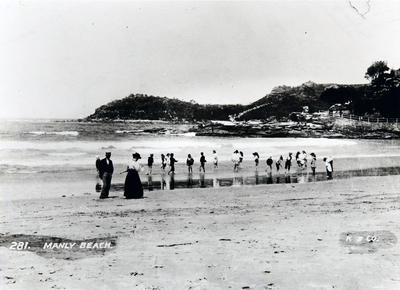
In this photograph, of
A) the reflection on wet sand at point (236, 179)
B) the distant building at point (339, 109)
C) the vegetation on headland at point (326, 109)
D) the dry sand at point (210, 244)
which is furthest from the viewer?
the distant building at point (339, 109)

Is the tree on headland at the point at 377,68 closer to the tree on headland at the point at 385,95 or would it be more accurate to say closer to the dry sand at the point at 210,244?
the tree on headland at the point at 385,95

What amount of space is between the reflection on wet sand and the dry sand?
4.66 meters

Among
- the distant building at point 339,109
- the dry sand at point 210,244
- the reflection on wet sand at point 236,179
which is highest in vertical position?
the distant building at point 339,109

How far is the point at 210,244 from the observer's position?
8.98 m

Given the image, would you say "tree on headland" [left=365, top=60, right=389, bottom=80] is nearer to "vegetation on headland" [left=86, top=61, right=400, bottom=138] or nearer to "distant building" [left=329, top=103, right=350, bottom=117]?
"vegetation on headland" [left=86, top=61, right=400, bottom=138]

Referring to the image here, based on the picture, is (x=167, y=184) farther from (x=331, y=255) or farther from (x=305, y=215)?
(x=331, y=255)

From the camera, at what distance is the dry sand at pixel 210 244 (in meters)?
7.23

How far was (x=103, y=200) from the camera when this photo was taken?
15141mm

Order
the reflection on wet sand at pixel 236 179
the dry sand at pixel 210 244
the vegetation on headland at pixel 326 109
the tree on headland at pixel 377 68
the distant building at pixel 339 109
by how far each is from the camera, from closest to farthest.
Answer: the dry sand at pixel 210 244 → the reflection on wet sand at pixel 236 179 → the tree on headland at pixel 377 68 → the vegetation on headland at pixel 326 109 → the distant building at pixel 339 109

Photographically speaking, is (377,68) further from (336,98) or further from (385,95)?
(336,98)

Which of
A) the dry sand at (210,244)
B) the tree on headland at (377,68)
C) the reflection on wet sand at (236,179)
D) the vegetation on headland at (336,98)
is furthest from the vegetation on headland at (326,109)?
the dry sand at (210,244)

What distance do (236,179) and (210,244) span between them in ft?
42.3

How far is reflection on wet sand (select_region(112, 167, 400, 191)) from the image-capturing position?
19500mm

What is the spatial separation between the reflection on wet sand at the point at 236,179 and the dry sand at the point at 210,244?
15.3ft
